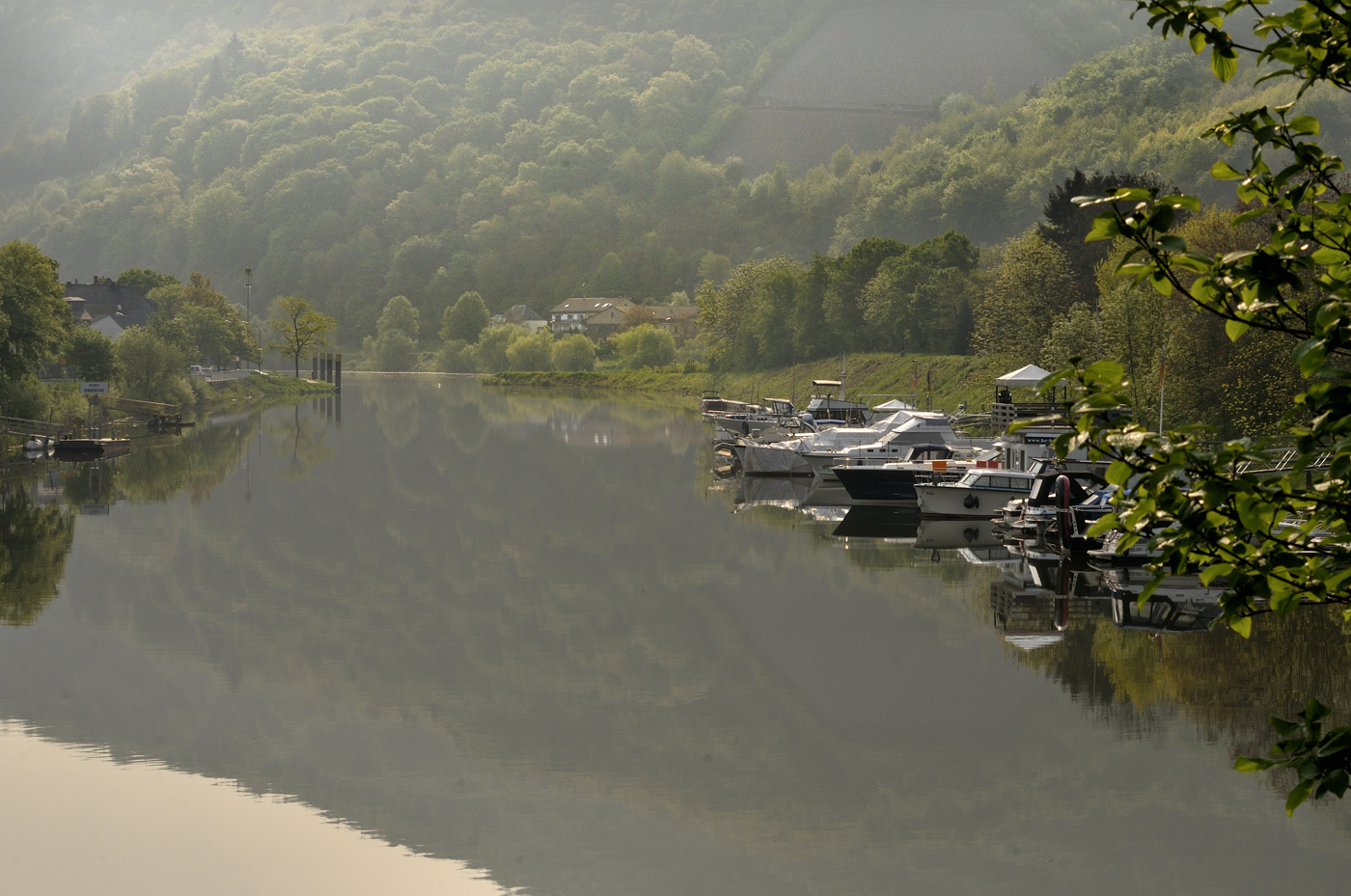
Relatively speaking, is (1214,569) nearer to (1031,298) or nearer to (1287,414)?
(1287,414)

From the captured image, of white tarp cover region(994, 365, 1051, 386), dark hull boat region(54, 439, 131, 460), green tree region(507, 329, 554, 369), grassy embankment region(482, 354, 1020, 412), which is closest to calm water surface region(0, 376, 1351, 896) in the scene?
white tarp cover region(994, 365, 1051, 386)

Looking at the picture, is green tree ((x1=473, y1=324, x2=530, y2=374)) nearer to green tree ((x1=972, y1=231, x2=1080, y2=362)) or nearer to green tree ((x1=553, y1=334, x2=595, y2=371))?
green tree ((x1=553, y1=334, x2=595, y2=371))

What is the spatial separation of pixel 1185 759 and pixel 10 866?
15.9 meters

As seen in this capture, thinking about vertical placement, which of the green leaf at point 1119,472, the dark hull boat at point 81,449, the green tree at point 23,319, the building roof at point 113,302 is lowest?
the dark hull boat at point 81,449

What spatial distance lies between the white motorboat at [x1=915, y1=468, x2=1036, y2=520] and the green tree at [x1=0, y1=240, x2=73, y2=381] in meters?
42.9

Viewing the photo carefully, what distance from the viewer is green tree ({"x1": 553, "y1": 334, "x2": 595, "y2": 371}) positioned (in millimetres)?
168500

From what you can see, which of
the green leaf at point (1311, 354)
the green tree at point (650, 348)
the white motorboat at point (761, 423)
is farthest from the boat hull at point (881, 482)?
the green tree at point (650, 348)

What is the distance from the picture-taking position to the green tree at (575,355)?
16850cm

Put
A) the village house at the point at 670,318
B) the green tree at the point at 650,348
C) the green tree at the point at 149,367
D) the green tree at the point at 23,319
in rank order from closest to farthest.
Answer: the green tree at the point at 23,319 → the green tree at the point at 149,367 → the green tree at the point at 650,348 → the village house at the point at 670,318

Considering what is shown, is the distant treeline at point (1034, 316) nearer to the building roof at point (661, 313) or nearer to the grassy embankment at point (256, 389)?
the grassy embankment at point (256, 389)

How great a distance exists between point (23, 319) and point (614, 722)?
5183 cm

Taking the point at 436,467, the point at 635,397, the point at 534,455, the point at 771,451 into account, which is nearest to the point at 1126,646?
the point at 771,451

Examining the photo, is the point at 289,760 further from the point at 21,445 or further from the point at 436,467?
the point at 21,445

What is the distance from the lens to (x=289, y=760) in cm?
2033
